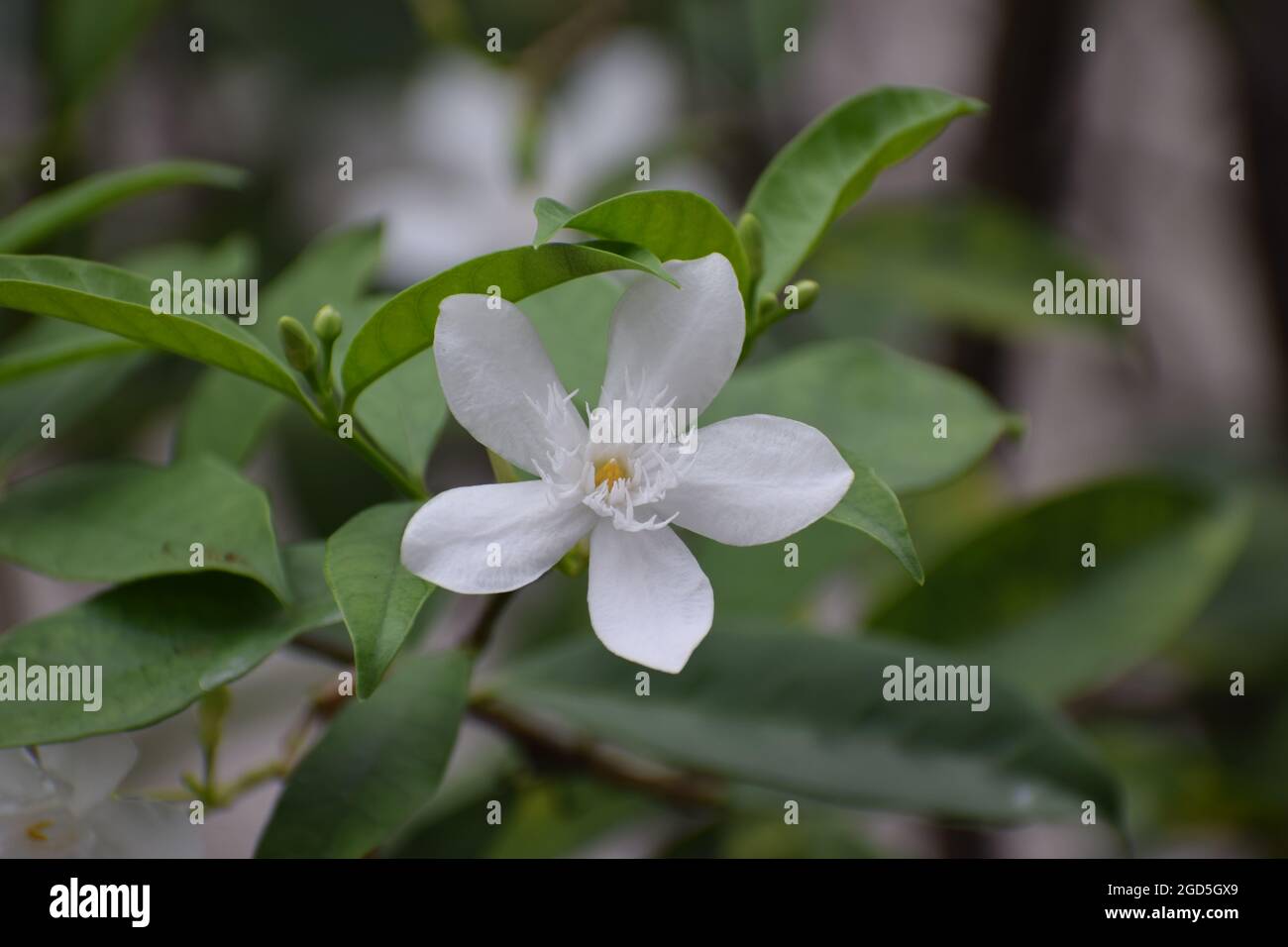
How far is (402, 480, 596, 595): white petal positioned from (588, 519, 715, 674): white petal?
0.06 feet

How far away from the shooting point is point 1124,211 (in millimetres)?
2182

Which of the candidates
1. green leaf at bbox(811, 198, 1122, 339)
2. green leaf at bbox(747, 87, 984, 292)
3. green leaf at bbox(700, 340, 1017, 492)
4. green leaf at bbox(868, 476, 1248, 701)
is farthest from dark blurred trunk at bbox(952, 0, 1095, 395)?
green leaf at bbox(747, 87, 984, 292)

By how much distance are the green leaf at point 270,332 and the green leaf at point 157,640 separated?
162 mm

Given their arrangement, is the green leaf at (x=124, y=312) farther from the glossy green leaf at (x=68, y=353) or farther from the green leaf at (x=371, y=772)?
the green leaf at (x=371, y=772)

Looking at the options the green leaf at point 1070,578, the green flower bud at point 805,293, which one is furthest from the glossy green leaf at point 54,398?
the green leaf at point 1070,578

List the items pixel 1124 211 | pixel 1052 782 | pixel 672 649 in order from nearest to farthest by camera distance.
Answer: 1. pixel 672 649
2. pixel 1052 782
3. pixel 1124 211

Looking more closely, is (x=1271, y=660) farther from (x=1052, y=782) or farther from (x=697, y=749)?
(x=697, y=749)

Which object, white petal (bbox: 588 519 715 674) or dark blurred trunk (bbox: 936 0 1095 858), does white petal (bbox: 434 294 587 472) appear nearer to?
white petal (bbox: 588 519 715 674)

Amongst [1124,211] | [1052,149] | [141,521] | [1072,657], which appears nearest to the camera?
[141,521]

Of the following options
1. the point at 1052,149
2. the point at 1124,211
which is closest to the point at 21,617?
the point at 1052,149

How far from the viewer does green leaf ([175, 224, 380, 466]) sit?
705mm

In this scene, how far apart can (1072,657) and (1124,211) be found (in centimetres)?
144

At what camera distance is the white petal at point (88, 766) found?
1.85 ft

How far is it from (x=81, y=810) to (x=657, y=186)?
97 cm
